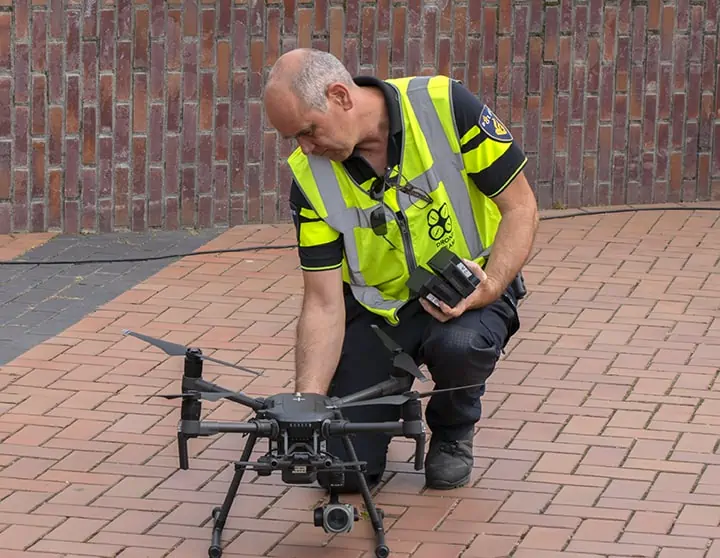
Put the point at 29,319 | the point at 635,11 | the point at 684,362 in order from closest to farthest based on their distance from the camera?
the point at 684,362
the point at 29,319
the point at 635,11

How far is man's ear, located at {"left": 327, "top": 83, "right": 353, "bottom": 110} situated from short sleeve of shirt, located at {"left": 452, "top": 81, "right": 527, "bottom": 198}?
415mm

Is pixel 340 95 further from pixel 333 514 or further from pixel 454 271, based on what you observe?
pixel 333 514

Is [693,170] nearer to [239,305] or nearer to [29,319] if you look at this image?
[239,305]

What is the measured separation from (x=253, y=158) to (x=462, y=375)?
3725 mm

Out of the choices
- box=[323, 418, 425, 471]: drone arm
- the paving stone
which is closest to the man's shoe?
box=[323, 418, 425, 471]: drone arm

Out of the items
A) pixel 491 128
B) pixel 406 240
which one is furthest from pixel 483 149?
pixel 406 240

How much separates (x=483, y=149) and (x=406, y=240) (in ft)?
1.19

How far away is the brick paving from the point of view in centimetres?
446

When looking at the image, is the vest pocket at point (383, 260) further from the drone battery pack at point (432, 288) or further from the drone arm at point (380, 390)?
the drone arm at point (380, 390)

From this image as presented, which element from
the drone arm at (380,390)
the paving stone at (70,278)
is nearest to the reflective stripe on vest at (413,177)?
the drone arm at (380,390)

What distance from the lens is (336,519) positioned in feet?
13.7

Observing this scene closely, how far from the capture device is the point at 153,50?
25.8ft

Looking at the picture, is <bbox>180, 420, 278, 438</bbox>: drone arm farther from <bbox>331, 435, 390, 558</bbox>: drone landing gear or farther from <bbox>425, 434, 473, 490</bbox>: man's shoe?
<bbox>425, 434, 473, 490</bbox>: man's shoe

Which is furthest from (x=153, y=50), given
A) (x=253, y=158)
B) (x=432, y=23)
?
(x=432, y=23)
